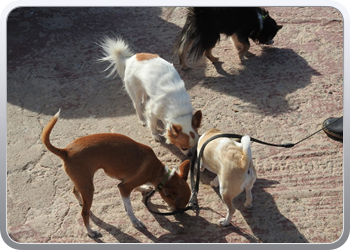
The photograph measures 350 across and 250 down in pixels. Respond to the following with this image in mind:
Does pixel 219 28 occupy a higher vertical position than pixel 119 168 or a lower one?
higher

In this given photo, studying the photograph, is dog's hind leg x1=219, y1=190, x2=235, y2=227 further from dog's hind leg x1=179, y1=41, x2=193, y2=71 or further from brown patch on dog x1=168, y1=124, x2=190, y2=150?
dog's hind leg x1=179, y1=41, x2=193, y2=71

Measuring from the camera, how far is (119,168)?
3582 mm

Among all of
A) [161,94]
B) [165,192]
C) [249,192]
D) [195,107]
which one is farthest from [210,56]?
[165,192]

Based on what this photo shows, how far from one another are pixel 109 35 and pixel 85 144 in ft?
12.5

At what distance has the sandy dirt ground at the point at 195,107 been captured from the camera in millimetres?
3809

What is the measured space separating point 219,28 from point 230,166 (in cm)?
291

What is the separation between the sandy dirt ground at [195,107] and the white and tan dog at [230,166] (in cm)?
41

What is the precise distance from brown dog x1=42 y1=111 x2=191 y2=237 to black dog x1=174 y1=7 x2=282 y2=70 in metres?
2.53

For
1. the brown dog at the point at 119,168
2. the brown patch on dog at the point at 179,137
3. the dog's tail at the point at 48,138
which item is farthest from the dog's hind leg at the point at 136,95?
the dog's tail at the point at 48,138

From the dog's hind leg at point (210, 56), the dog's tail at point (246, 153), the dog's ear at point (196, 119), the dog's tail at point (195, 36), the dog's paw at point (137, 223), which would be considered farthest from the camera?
the dog's hind leg at point (210, 56)

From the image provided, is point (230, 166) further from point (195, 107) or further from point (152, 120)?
point (195, 107)

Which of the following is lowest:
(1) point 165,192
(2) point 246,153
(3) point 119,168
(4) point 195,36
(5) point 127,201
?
(5) point 127,201

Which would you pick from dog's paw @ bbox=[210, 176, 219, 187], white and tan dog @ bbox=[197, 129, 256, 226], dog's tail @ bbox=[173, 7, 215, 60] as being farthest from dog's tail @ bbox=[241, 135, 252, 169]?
dog's tail @ bbox=[173, 7, 215, 60]

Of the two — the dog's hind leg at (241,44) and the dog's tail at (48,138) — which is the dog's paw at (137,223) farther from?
the dog's hind leg at (241,44)
